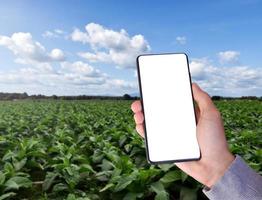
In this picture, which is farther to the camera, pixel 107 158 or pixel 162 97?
pixel 107 158

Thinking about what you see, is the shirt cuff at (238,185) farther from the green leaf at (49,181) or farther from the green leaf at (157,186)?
the green leaf at (49,181)

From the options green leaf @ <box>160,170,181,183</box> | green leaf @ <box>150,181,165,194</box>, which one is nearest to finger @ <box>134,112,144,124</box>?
green leaf @ <box>150,181,165,194</box>

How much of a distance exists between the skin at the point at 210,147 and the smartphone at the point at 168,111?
4 cm

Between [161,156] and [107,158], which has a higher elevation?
[161,156]

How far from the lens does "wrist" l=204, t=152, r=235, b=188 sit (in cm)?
131

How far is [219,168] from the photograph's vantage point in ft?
4.34

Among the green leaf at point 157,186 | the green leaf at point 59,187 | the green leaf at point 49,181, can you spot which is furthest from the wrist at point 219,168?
the green leaf at point 49,181

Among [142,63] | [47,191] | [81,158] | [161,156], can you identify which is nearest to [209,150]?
[161,156]

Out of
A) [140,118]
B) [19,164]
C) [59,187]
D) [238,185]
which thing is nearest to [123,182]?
[59,187]

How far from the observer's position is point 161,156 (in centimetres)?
141

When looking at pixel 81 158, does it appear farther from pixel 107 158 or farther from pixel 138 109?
pixel 138 109

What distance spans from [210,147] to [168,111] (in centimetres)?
19

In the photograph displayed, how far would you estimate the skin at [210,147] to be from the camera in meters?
1.33

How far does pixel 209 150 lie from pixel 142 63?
40 centimetres
